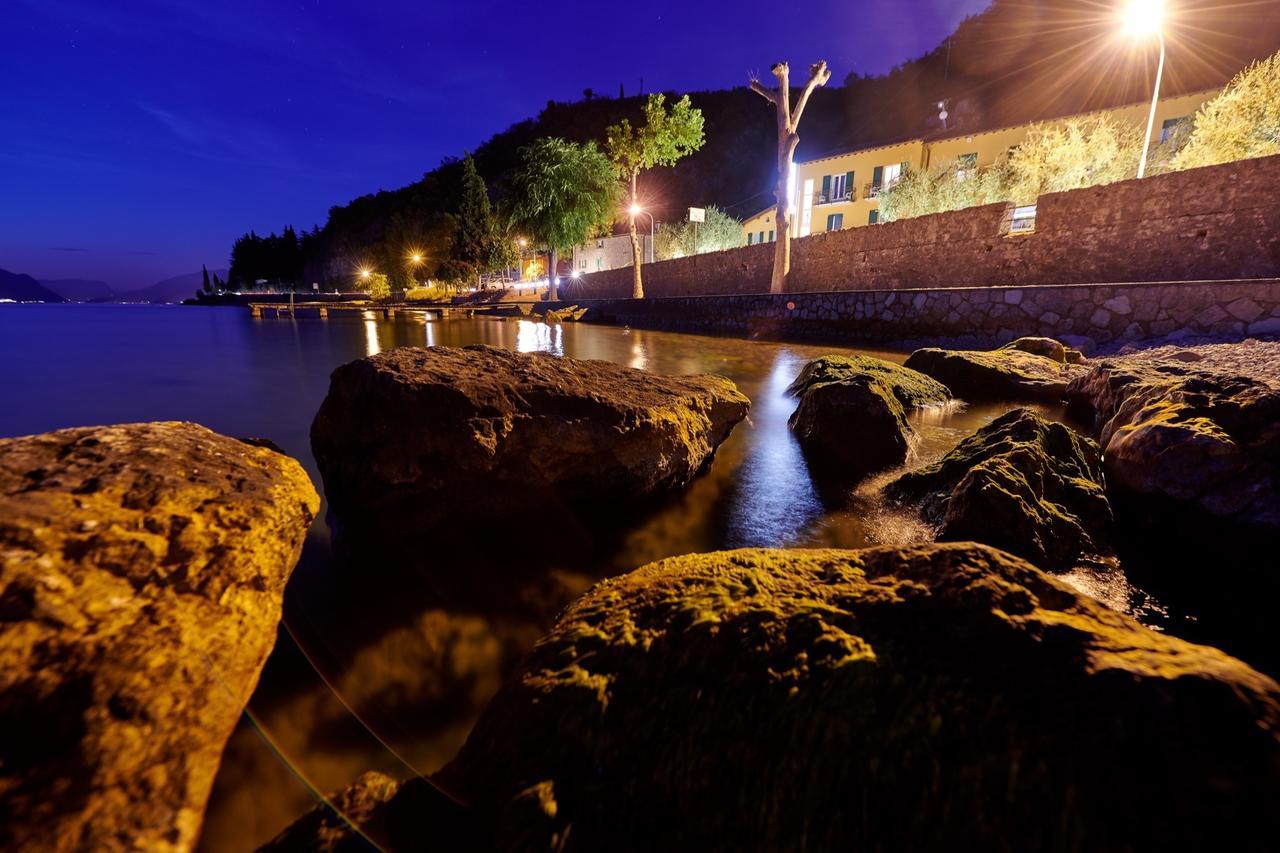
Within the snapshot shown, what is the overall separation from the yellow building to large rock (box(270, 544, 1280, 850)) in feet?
102

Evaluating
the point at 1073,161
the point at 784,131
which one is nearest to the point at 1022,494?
the point at 784,131

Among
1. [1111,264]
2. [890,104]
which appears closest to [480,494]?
[1111,264]

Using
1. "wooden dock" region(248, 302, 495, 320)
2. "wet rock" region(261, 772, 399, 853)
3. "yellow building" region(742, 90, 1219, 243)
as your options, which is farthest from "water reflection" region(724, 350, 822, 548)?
"wooden dock" region(248, 302, 495, 320)

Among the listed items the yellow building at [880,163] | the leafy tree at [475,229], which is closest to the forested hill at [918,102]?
the yellow building at [880,163]

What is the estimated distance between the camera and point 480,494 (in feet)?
12.1

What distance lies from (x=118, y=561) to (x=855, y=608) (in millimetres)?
2362

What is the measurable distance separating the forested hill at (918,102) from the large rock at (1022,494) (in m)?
31.4

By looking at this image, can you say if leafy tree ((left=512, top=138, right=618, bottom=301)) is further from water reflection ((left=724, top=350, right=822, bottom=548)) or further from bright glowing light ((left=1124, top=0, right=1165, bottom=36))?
water reflection ((left=724, top=350, right=822, bottom=548))

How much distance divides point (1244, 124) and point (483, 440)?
22934 mm

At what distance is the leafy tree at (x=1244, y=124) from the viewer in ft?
47.3

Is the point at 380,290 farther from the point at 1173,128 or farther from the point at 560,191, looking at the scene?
the point at 1173,128

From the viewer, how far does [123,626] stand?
5.40 feet

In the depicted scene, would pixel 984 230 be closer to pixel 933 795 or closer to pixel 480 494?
pixel 480 494

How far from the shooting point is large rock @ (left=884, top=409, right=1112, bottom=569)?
10.2 feet
